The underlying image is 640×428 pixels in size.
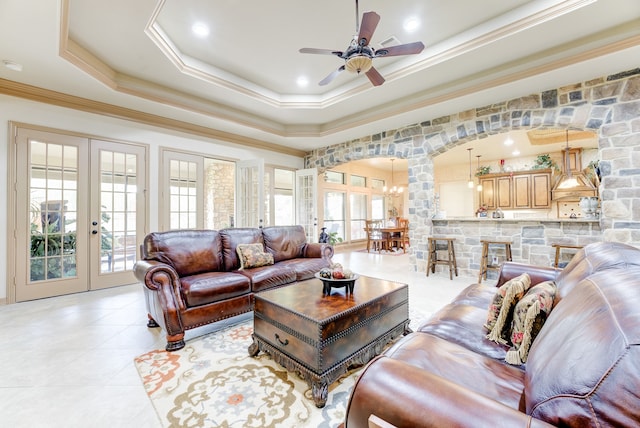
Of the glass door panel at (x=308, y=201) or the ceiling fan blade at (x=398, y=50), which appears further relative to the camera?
the glass door panel at (x=308, y=201)

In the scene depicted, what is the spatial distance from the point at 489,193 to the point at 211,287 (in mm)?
8249

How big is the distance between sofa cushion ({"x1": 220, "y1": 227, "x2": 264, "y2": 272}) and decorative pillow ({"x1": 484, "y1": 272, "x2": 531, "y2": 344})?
271cm

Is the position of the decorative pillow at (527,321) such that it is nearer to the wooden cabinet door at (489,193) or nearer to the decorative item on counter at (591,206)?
the decorative item on counter at (591,206)

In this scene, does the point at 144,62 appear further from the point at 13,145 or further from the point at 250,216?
the point at 250,216

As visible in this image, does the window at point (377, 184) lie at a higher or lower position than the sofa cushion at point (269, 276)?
higher

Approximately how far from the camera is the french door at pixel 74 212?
3633 millimetres

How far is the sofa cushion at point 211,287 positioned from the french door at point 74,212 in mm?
2326

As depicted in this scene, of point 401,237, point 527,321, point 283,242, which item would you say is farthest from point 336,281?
point 401,237

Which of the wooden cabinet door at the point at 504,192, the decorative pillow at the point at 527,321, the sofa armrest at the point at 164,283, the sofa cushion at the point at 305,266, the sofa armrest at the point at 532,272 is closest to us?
the decorative pillow at the point at 527,321

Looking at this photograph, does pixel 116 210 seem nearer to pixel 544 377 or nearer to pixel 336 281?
pixel 336 281

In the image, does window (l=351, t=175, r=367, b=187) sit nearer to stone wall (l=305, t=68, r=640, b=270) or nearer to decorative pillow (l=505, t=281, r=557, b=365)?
stone wall (l=305, t=68, r=640, b=270)

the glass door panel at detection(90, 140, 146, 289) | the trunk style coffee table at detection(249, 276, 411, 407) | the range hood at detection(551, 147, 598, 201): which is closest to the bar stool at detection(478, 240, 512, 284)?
the trunk style coffee table at detection(249, 276, 411, 407)

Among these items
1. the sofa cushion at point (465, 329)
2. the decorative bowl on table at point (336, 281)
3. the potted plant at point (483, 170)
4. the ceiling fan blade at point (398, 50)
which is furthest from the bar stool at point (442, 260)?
the potted plant at point (483, 170)

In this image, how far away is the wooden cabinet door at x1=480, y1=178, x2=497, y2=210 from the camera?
801 centimetres
